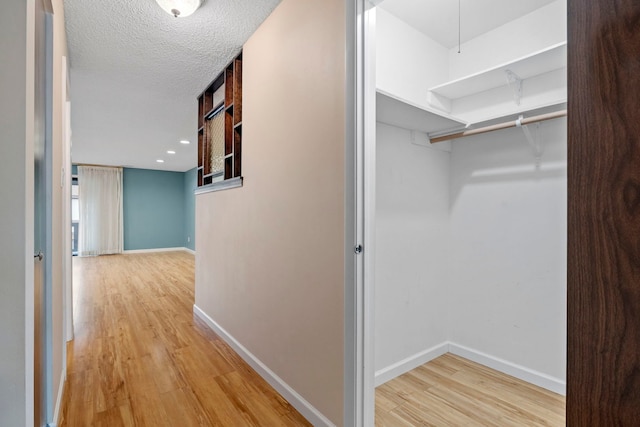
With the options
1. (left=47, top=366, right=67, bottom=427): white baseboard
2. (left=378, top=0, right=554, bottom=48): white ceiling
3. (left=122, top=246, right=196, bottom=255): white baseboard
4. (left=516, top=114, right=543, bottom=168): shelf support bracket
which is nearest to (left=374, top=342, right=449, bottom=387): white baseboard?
(left=516, top=114, right=543, bottom=168): shelf support bracket

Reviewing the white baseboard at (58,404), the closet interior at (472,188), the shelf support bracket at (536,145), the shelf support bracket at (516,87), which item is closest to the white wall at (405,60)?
the closet interior at (472,188)

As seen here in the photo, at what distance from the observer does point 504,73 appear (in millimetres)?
1946

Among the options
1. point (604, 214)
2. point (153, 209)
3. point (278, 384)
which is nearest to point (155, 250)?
point (153, 209)

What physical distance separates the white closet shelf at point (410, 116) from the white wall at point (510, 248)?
0.36m

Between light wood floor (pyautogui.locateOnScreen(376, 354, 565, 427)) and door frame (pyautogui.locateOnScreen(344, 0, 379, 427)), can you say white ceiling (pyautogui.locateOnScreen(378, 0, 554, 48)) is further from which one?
light wood floor (pyautogui.locateOnScreen(376, 354, 565, 427))

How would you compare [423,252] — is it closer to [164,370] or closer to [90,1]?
[164,370]

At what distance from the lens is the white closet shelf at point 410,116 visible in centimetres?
169

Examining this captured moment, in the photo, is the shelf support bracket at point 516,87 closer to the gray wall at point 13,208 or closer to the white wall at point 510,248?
the white wall at point 510,248

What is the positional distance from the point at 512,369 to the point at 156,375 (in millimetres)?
2389

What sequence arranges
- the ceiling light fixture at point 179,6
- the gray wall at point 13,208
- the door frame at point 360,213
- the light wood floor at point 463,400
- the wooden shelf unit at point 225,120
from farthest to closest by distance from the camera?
1. the wooden shelf unit at point 225,120
2. the ceiling light fixture at point 179,6
3. the light wood floor at point 463,400
4. the door frame at point 360,213
5. the gray wall at point 13,208

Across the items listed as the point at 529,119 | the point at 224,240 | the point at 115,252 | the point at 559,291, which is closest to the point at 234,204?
the point at 224,240

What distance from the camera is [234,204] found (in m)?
2.48

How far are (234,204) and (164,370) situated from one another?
128 cm

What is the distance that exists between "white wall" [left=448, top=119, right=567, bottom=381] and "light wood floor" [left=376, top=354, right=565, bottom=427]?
0.63ft
